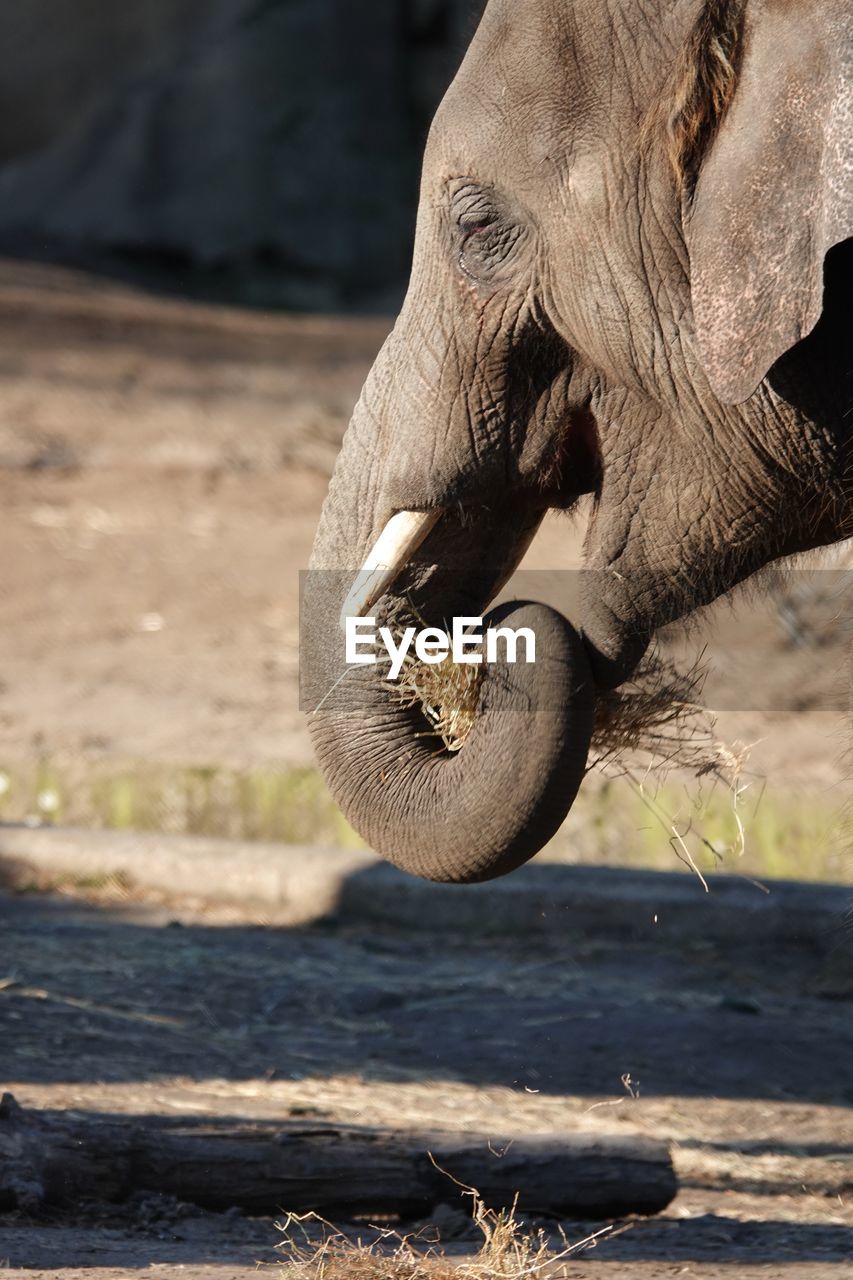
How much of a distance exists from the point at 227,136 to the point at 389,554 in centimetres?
1304

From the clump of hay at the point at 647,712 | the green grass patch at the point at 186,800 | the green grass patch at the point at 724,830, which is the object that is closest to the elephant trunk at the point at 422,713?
the clump of hay at the point at 647,712

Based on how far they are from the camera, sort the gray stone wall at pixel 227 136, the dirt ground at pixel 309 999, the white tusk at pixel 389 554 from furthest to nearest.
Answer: the gray stone wall at pixel 227 136, the dirt ground at pixel 309 999, the white tusk at pixel 389 554


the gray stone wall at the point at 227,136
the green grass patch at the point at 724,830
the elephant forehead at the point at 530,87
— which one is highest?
the gray stone wall at the point at 227,136

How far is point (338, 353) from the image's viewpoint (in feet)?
41.5

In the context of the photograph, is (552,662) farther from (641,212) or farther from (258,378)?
(258,378)

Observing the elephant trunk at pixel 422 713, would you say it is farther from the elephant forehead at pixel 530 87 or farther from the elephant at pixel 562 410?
the elephant forehead at pixel 530 87

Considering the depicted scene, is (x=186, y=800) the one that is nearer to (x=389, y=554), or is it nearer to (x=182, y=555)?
(x=182, y=555)

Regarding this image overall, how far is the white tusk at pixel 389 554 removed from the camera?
2.92 meters

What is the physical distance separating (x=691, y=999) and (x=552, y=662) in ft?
6.56

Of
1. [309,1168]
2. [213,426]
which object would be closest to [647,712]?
[309,1168]

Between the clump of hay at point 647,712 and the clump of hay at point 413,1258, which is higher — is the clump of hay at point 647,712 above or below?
above

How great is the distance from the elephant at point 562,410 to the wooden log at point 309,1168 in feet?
1.85

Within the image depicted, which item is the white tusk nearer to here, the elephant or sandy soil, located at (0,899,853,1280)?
the elephant

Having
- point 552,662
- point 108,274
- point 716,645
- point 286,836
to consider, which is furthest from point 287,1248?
point 108,274
